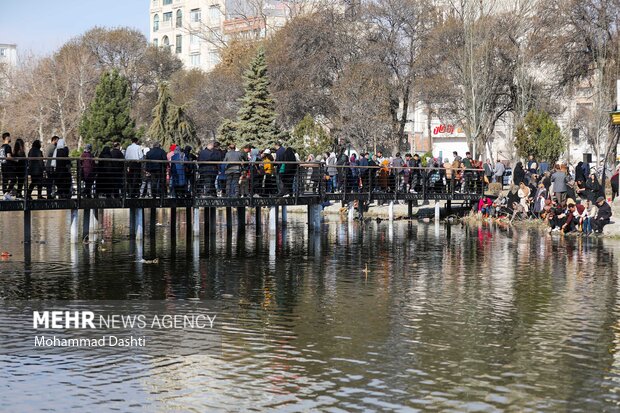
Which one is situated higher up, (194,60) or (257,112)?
(194,60)

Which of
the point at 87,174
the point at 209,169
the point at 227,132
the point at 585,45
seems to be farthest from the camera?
the point at 227,132

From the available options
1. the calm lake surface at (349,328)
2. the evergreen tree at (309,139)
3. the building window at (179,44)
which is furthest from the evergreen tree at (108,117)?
the building window at (179,44)

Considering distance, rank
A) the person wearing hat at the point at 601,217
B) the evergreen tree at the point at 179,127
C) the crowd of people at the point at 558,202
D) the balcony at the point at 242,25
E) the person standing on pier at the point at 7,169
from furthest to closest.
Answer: the balcony at the point at 242,25
the evergreen tree at the point at 179,127
the crowd of people at the point at 558,202
the person wearing hat at the point at 601,217
the person standing on pier at the point at 7,169

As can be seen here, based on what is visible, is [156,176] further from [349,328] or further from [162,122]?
[162,122]

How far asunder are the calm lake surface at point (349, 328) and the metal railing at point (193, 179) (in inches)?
64.2

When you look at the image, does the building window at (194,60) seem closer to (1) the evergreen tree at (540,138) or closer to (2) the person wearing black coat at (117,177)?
(1) the evergreen tree at (540,138)

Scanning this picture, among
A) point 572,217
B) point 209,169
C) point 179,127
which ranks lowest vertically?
point 572,217

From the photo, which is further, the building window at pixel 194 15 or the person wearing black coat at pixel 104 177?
the building window at pixel 194 15

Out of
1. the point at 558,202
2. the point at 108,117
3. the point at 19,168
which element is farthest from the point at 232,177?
the point at 108,117

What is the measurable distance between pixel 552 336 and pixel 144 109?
283 ft

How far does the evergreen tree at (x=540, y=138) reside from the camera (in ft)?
184

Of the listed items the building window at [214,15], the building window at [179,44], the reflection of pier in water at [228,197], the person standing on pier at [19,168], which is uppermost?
the building window at [214,15]

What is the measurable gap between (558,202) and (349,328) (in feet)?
73.5

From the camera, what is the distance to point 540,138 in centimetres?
5609
